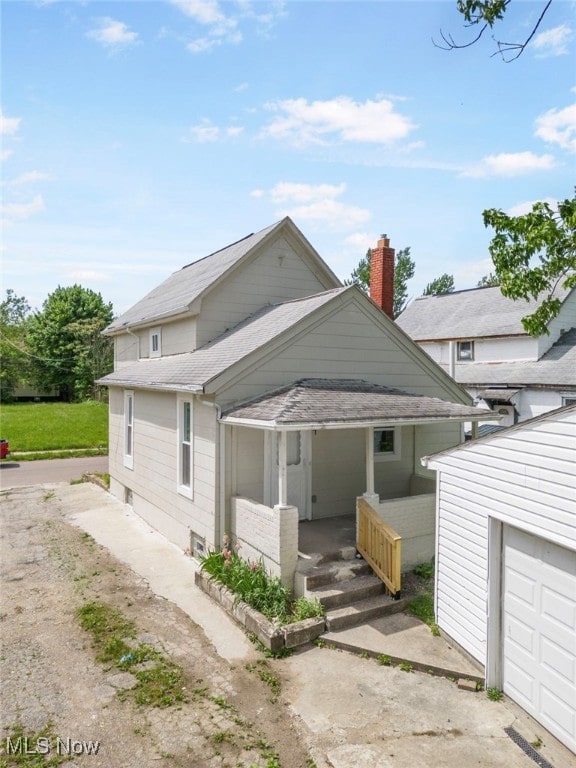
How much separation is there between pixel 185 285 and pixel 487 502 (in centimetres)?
1115

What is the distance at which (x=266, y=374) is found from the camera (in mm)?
10016

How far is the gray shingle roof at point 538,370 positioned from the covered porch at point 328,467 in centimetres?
1130

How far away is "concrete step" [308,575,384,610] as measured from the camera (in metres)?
7.76

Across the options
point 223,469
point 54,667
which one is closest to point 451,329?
point 223,469

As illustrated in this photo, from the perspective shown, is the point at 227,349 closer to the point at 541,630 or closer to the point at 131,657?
the point at 131,657

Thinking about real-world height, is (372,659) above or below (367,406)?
below

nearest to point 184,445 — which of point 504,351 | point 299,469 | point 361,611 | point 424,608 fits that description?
point 299,469

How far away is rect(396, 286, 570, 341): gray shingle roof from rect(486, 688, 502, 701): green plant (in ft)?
63.6

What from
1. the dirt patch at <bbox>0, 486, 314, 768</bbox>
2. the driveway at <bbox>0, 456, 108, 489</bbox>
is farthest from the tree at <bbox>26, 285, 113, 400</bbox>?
the dirt patch at <bbox>0, 486, 314, 768</bbox>

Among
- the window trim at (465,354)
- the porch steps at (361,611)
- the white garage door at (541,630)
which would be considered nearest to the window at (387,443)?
the porch steps at (361,611)

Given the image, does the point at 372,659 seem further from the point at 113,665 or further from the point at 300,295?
the point at 300,295

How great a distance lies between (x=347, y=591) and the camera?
7898mm

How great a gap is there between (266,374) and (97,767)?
6616mm

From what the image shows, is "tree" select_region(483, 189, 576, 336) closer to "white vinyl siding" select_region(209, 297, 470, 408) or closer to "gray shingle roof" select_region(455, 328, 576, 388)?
"white vinyl siding" select_region(209, 297, 470, 408)
